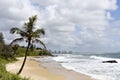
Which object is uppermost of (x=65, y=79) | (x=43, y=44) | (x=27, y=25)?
(x=27, y=25)

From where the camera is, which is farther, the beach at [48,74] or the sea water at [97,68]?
the sea water at [97,68]

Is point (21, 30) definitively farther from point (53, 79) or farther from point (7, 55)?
point (7, 55)

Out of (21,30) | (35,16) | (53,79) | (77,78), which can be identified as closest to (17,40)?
(21,30)

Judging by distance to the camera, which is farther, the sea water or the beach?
the sea water

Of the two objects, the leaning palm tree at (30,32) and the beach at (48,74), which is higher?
the leaning palm tree at (30,32)

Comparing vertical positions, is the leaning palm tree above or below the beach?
above

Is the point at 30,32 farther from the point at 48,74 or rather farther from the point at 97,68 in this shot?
the point at 97,68

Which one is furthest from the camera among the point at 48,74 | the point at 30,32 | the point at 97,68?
the point at 97,68

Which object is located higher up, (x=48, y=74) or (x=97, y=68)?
(x=97, y=68)

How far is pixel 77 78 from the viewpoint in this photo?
107 feet

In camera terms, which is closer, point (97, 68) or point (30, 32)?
point (30, 32)

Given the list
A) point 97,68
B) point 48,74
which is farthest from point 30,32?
point 97,68

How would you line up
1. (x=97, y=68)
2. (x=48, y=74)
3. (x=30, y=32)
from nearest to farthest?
(x=30, y=32), (x=48, y=74), (x=97, y=68)

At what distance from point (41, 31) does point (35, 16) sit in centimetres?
171
